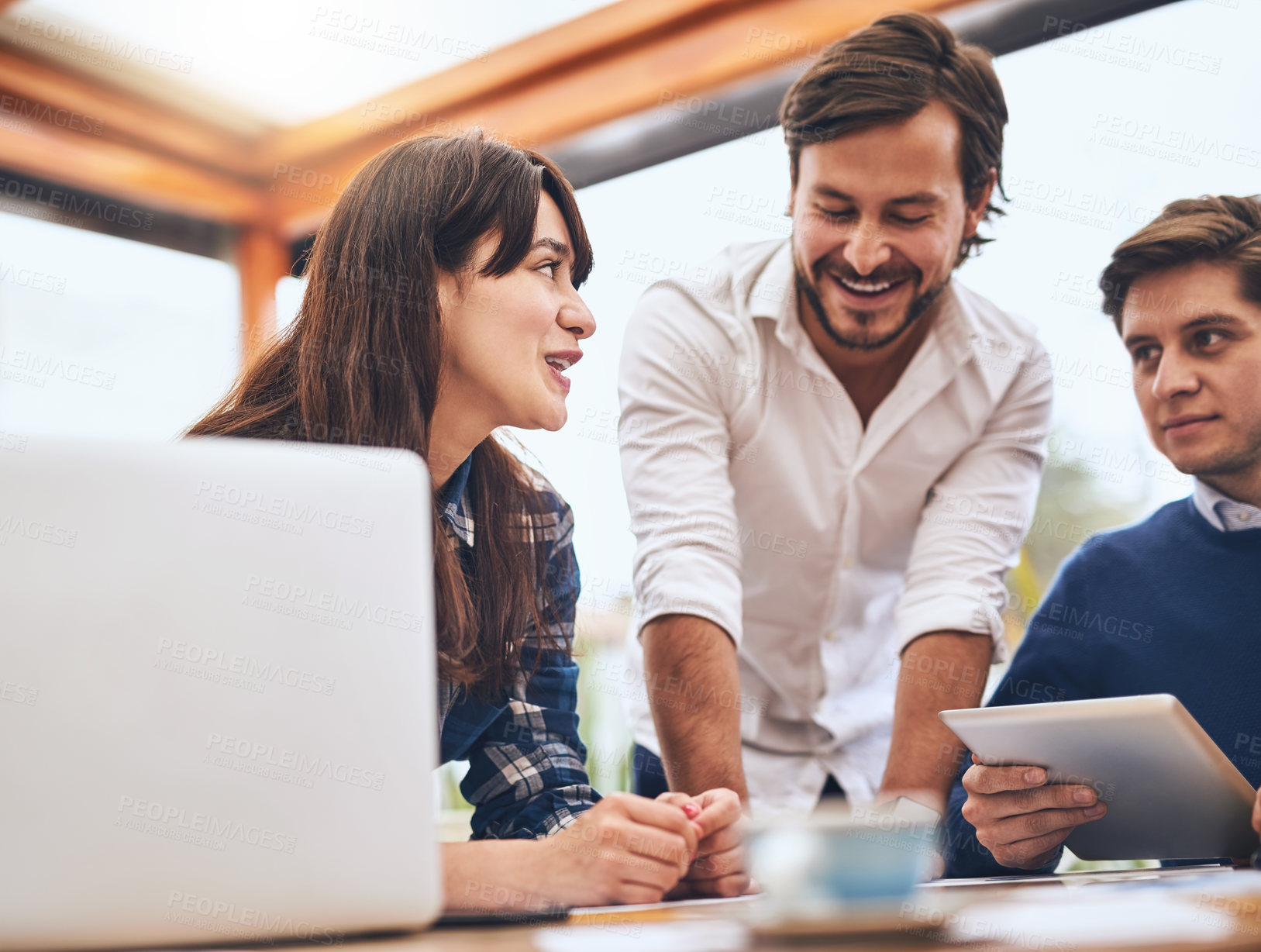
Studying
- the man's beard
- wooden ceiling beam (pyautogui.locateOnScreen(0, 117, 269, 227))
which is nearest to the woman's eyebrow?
the man's beard

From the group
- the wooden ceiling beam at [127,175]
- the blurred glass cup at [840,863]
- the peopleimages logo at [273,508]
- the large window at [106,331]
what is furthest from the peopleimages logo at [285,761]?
the wooden ceiling beam at [127,175]

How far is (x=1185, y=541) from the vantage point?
5.93 ft

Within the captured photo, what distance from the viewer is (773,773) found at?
6.30 feet

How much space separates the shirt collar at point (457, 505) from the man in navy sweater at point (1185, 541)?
86 cm

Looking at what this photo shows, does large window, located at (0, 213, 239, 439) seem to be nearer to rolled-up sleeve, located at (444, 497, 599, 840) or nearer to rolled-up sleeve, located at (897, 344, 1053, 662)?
rolled-up sleeve, located at (444, 497, 599, 840)

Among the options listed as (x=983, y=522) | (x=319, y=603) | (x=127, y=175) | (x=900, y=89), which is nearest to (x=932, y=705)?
(x=983, y=522)

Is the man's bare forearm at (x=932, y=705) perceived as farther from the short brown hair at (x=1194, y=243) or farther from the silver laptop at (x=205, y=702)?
the silver laptop at (x=205, y=702)

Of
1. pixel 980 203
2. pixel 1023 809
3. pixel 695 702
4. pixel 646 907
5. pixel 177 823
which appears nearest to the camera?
pixel 177 823

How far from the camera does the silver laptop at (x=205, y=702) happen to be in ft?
1.98

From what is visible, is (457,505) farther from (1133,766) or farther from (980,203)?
(980,203)

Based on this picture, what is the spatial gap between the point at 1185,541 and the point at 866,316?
67 cm

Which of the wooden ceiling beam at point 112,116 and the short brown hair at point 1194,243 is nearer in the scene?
the short brown hair at point 1194,243

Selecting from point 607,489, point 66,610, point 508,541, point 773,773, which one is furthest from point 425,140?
point 607,489

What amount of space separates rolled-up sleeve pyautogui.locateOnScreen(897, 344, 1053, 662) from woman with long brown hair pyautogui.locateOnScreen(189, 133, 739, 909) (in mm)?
643
